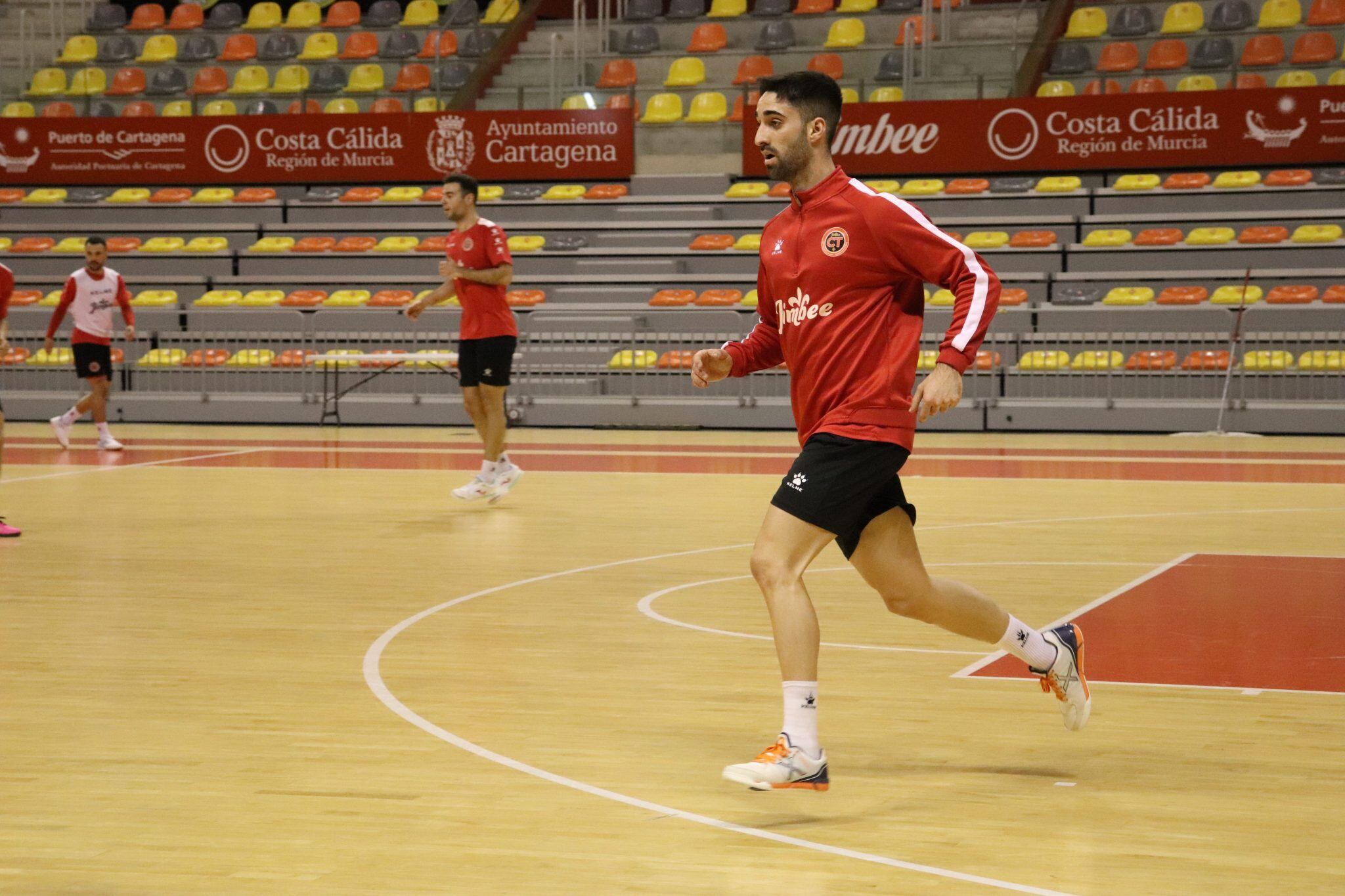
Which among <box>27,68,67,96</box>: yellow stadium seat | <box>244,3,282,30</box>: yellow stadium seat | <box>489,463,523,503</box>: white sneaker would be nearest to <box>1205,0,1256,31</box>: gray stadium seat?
<box>244,3,282,30</box>: yellow stadium seat

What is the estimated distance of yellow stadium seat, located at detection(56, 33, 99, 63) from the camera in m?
27.4

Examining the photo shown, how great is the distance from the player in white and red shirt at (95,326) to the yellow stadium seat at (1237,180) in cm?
1397

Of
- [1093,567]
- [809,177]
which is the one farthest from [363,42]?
[809,177]

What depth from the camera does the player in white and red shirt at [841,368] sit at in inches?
166

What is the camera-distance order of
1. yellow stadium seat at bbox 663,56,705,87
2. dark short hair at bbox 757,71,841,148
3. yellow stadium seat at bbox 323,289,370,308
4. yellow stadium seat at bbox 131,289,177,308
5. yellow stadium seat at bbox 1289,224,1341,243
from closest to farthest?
dark short hair at bbox 757,71,841,148
yellow stadium seat at bbox 1289,224,1341,243
yellow stadium seat at bbox 323,289,370,308
yellow stadium seat at bbox 131,289,177,308
yellow stadium seat at bbox 663,56,705,87

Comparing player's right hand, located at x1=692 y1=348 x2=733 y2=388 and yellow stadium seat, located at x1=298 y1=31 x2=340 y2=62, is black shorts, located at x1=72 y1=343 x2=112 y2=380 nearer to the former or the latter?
yellow stadium seat, located at x1=298 y1=31 x2=340 y2=62

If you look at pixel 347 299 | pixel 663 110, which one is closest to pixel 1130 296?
pixel 663 110

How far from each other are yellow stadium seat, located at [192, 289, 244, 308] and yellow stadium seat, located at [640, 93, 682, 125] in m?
6.53

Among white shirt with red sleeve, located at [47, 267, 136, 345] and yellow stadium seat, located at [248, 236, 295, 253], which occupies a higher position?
yellow stadium seat, located at [248, 236, 295, 253]

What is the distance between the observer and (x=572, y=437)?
18594 millimetres

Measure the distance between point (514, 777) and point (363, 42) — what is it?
24067mm

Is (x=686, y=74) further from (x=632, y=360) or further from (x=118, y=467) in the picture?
(x=118, y=467)

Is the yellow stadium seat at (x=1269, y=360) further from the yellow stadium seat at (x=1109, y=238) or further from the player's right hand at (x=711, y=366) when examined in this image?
the player's right hand at (x=711, y=366)

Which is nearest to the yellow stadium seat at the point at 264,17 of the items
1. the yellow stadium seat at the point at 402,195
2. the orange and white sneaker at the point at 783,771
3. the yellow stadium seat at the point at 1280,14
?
the yellow stadium seat at the point at 402,195
